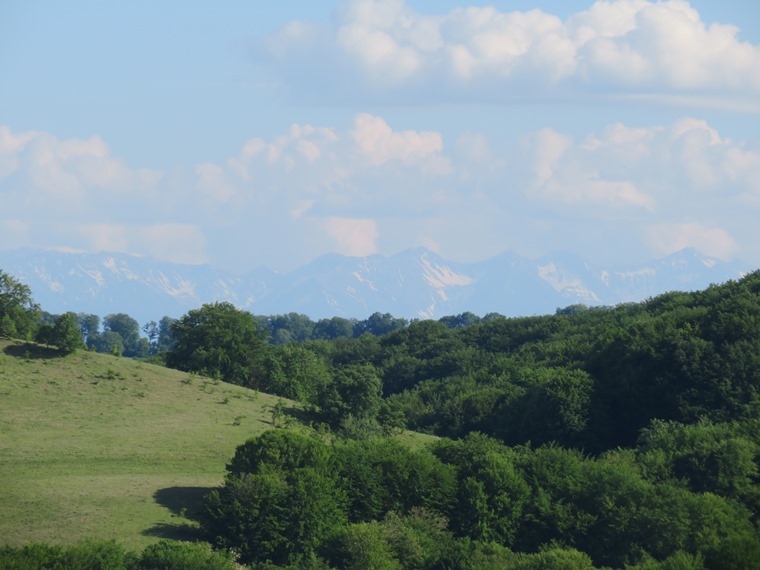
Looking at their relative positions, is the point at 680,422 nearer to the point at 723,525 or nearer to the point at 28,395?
the point at 723,525

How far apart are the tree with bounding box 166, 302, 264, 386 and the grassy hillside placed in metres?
14.8

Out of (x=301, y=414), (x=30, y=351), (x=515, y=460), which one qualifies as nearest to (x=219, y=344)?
(x=301, y=414)

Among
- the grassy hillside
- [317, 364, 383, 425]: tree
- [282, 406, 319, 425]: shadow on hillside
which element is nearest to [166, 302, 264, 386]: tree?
the grassy hillside

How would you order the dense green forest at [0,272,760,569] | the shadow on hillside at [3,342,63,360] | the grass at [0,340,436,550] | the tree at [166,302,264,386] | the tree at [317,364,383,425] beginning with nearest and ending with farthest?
the grass at [0,340,436,550] → the dense green forest at [0,272,760,569] → the shadow on hillside at [3,342,63,360] → the tree at [317,364,383,425] → the tree at [166,302,264,386]

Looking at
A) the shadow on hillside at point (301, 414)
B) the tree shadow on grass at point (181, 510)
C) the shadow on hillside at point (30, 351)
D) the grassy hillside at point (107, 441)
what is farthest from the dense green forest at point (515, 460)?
the grassy hillside at point (107, 441)

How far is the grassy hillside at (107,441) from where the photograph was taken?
69375 millimetres

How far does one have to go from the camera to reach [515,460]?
3216 inches

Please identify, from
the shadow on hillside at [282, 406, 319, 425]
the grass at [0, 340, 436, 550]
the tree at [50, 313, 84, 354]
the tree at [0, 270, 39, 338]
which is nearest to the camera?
the grass at [0, 340, 436, 550]

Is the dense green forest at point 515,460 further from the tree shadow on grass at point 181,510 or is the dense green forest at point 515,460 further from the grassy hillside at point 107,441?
the grassy hillside at point 107,441

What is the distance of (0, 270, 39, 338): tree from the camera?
100438 millimetres

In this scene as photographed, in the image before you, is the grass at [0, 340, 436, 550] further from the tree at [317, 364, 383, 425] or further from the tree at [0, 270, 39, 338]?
the tree at [317, 364, 383, 425]

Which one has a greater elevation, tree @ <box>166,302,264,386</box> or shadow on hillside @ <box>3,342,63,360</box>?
tree @ <box>166,302,264,386</box>

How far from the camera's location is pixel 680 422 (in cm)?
10031

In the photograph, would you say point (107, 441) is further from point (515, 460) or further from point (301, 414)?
point (515, 460)
